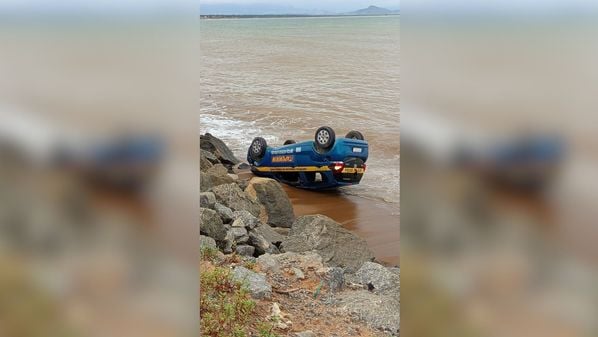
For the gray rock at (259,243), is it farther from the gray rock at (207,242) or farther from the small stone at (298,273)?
the small stone at (298,273)

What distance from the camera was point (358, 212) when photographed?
447 inches

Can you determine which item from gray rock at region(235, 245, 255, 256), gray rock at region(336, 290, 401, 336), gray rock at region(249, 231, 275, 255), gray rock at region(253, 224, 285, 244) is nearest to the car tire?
gray rock at region(253, 224, 285, 244)

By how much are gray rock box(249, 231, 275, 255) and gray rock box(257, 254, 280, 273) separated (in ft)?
2.64

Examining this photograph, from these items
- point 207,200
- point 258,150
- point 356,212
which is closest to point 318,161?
point 356,212

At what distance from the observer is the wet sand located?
986cm

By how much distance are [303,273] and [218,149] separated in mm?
8953

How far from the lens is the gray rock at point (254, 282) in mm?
4297

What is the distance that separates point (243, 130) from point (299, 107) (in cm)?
240
